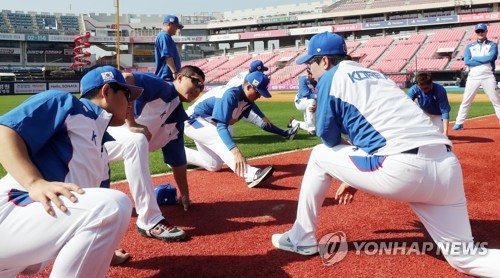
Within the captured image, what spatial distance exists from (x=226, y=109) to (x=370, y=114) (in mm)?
2739

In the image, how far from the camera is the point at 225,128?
5.28 meters

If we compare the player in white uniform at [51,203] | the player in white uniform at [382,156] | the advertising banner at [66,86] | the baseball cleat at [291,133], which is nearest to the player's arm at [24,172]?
the player in white uniform at [51,203]

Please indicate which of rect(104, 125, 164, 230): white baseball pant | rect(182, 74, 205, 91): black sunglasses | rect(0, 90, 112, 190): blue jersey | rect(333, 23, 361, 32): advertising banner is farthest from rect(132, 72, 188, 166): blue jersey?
rect(333, 23, 361, 32): advertising banner

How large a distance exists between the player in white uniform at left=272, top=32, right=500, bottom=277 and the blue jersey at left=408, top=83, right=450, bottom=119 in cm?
518

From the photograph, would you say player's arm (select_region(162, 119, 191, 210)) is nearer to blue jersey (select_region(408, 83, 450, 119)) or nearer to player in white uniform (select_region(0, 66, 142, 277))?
player in white uniform (select_region(0, 66, 142, 277))

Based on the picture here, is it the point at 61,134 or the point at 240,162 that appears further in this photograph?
the point at 240,162

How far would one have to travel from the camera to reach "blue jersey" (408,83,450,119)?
25.5 ft

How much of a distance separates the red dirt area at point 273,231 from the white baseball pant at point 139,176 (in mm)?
210

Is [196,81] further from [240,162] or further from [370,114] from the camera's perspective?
[370,114]

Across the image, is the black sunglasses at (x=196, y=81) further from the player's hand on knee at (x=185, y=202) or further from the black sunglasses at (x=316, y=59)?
the black sunglasses at (x=316, y=59)

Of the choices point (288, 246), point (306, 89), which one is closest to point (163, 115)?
point (288, 246)

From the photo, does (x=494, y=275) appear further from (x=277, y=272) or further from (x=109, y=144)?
(x=109, y=144)

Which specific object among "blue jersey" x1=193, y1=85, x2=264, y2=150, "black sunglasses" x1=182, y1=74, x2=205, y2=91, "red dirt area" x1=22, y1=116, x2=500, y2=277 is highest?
"black sunglasses" x1=182, y1=74, x2=205, y2=91

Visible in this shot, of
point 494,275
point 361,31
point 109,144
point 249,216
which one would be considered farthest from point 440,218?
point 361,31
